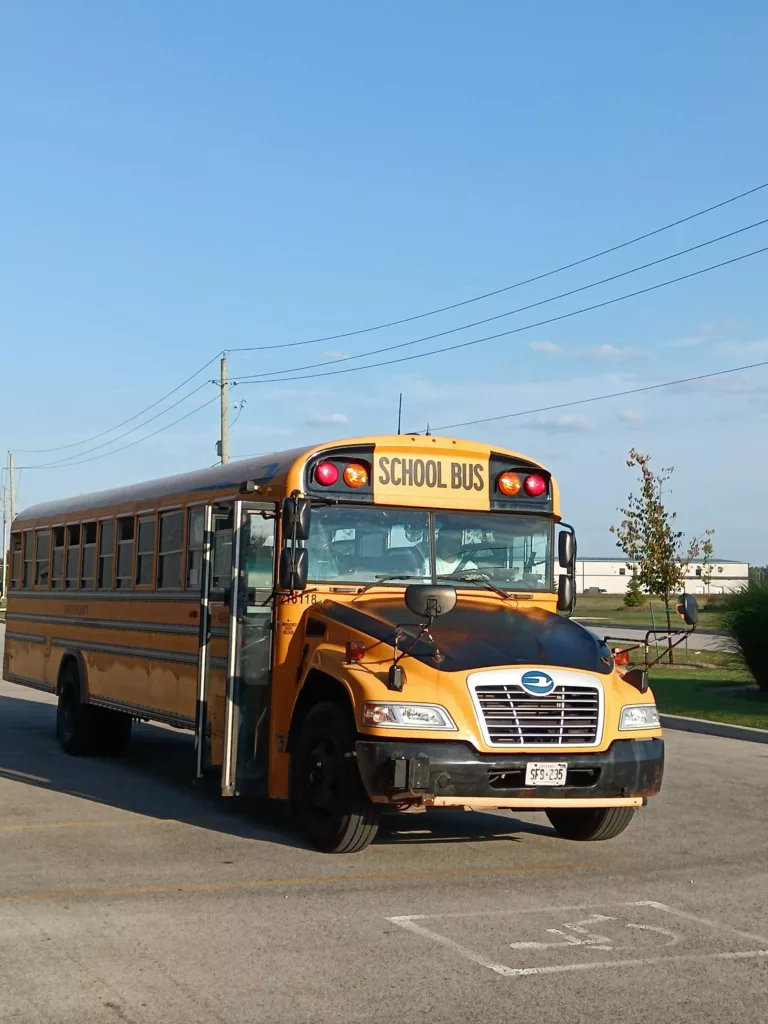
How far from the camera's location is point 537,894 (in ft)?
23.9

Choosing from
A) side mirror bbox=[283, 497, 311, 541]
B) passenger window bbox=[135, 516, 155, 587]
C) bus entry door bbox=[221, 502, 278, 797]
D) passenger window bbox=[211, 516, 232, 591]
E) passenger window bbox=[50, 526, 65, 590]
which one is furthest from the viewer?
passenger window bbox=[50, 526, 65, 590]

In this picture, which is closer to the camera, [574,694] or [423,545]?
[574,694]

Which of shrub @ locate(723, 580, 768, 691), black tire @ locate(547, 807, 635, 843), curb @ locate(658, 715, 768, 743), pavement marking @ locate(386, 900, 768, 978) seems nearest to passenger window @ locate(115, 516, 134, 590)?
black tire @ locate(547, 807, 635, 843)

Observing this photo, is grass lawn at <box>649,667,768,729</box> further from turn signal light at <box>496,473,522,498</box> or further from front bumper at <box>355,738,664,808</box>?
front bumper at <box>355,738,664,808</box>

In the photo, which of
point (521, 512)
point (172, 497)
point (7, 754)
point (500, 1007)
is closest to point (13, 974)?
point (500, 1007)

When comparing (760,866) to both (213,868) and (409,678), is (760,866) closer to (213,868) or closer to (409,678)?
(409,678)

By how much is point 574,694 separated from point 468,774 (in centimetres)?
82

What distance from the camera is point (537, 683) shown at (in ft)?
25.5

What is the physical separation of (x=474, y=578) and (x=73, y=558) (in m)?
5.82

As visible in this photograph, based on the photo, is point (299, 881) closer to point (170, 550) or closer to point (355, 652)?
point (355, 652)

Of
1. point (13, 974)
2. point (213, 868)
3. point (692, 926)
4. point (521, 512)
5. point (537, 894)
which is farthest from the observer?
point (521, 512)

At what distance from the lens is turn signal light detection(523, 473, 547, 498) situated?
9.70 m

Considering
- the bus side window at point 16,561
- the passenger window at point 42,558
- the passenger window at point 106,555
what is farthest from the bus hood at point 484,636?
the bus side window at point 16,561

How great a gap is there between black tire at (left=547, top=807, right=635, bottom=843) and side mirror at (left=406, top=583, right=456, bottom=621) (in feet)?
5.79
